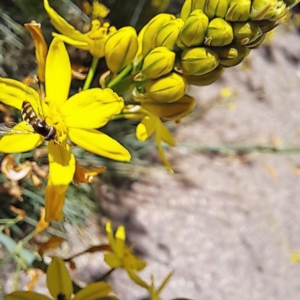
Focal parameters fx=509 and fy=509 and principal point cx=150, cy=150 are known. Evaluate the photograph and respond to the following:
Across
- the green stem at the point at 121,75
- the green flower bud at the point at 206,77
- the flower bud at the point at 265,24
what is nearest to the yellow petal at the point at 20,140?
the green stem at the point at 121,75

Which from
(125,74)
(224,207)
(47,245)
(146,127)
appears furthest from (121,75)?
(224,207)

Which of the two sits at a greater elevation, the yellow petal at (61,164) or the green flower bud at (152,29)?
the green flower bud at (152,29)

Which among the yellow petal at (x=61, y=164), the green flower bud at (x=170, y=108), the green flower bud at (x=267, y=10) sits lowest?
the yellow petal at (x=61, y=164)

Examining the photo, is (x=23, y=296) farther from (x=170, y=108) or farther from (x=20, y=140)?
(x=170, y=108)

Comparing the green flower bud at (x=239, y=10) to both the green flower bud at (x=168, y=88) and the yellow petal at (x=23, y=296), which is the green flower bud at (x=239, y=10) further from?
the yellow petal at (x=23, y=296)

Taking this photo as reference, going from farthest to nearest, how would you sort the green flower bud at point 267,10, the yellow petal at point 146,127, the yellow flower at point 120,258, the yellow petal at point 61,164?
the yellow flower at point 120,258 → the yellow petal at point 146,127 → the yellow petal at point 61,164 → the green flower bud at point 267,10

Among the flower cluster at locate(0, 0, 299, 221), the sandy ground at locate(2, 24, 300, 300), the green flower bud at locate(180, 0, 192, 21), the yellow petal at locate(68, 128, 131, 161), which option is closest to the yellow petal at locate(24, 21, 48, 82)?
the flower cluster at locate(0, 0, 299, 221)

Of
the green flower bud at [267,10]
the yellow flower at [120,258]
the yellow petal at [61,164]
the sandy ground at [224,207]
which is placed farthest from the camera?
the sandy ground at [224,207]
